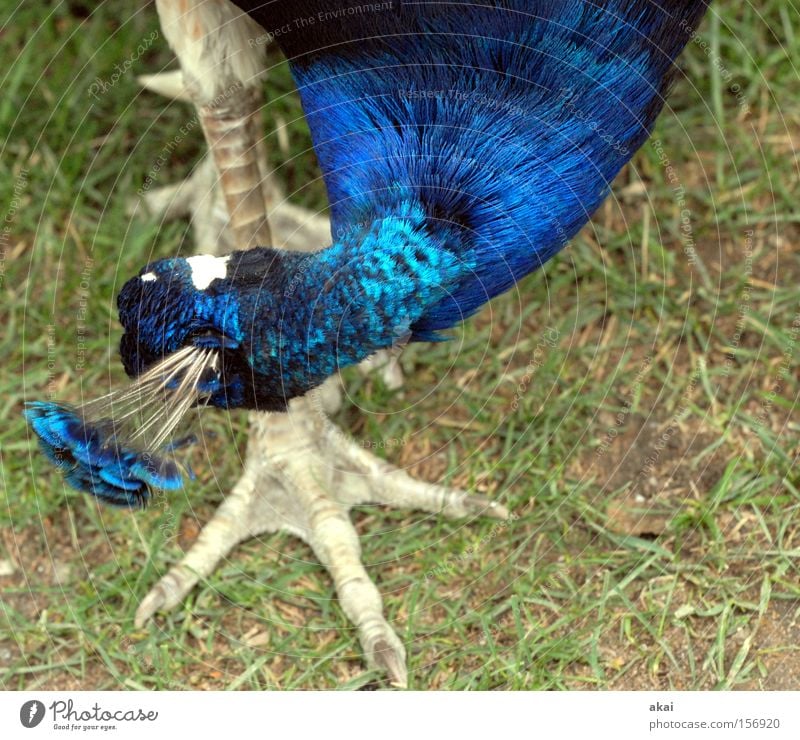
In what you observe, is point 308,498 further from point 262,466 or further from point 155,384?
point 155,384

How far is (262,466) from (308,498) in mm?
158

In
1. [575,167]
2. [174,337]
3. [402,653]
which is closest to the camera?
[174,337]

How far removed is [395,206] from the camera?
2434 millimetres

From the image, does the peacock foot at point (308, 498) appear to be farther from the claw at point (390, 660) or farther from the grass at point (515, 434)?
the claw at point (390, 660)

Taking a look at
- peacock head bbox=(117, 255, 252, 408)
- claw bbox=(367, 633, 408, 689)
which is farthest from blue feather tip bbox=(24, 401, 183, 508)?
Answer: claw bbox=(367, 633, 408, 689)

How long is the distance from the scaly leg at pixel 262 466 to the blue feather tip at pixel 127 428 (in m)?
0.60

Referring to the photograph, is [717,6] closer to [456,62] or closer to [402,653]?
[456,62]

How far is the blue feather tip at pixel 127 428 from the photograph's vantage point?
2.38 m

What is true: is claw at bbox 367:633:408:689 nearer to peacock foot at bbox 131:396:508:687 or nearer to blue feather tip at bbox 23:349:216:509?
peacock foot at bbox 131:396:508:687

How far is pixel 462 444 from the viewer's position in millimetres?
3219

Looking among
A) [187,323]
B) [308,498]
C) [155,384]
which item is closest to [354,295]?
[187,323]

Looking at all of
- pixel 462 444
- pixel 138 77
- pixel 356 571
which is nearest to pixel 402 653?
pixel 356 571

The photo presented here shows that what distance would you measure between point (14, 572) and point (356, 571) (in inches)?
36.5

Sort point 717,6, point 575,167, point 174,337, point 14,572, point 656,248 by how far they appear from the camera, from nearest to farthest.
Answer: point 174,337, point 575,167, point 14,572, point 656,248, point 717,6
